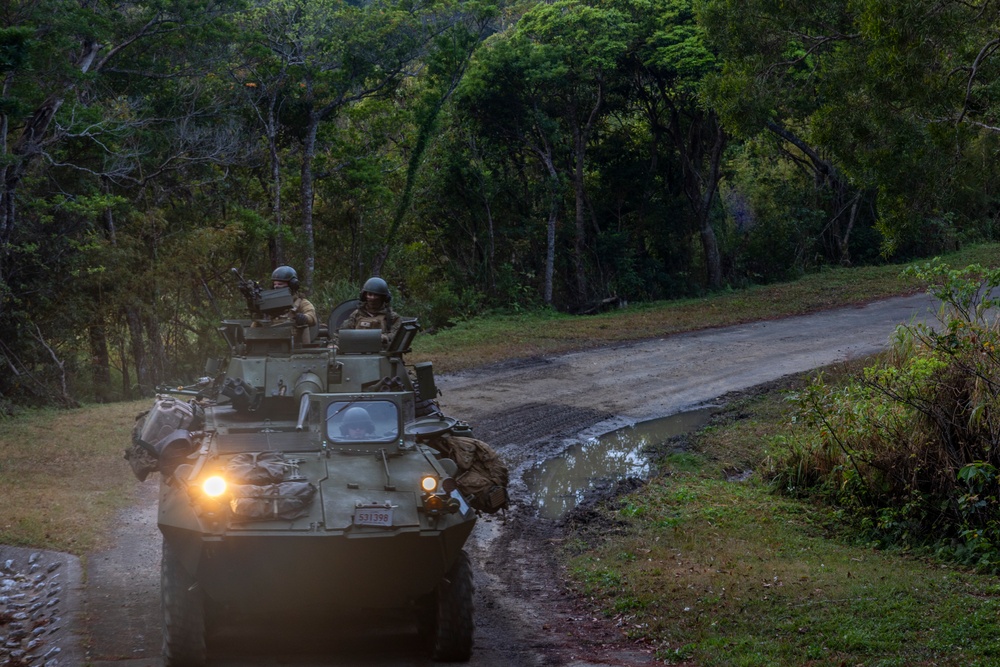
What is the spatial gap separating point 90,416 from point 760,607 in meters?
11.8

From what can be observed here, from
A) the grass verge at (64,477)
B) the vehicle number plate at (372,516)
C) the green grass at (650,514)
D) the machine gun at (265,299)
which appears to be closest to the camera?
the vehicle number plate at (372,516)

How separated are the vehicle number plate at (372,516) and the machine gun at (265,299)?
3.62m

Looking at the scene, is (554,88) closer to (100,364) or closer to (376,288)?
(100,364)

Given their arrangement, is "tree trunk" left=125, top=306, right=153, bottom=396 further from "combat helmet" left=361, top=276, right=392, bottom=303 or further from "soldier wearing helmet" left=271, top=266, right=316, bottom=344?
"combat helmet" left=361, top=276, right=392, bottom=303

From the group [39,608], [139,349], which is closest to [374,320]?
[39,608]

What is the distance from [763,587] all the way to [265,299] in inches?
207

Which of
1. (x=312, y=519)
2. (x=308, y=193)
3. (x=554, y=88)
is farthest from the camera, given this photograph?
(x=554, y=88)

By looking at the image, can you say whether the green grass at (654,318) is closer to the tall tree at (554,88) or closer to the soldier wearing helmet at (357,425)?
the tall tree at (554,88)

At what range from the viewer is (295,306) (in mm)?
11297

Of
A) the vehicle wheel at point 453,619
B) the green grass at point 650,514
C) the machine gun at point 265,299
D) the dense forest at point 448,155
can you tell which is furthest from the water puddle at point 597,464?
the vehicle wheel at point 453,619

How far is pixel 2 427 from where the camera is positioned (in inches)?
612

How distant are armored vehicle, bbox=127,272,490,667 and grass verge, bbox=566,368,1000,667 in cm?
191

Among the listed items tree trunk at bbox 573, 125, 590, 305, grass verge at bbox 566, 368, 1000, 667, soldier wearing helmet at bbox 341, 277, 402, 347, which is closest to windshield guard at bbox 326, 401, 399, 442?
grass verge at bbox 566, 368, 1000, 667

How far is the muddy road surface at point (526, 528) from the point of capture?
24.9 feet
